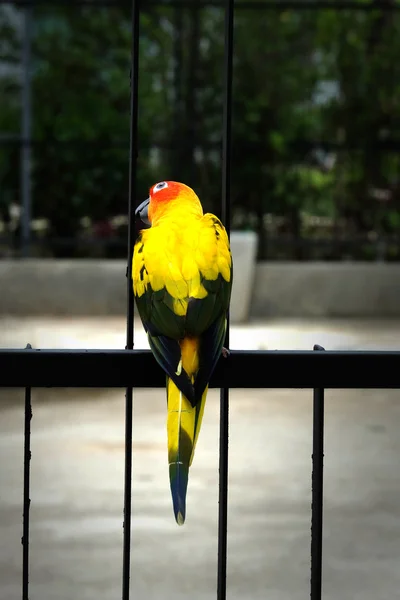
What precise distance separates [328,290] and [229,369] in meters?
10.4

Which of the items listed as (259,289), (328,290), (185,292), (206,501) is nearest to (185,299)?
(185,292)

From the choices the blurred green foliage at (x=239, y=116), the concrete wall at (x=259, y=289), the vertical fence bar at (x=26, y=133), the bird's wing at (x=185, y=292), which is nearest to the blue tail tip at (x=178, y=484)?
the bird's wing at (x=185, y=292)

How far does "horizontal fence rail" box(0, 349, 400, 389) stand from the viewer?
165 cm

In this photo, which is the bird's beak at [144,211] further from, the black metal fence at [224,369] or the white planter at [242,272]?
the white planter at [242,272]

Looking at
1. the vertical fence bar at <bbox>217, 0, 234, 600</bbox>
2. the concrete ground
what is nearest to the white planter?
the concrete ground

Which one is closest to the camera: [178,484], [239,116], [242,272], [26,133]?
[178,484]

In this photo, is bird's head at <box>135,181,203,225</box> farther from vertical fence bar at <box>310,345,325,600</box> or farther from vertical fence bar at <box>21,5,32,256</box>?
vertical fence bar at <box>21,5,32,256</box>

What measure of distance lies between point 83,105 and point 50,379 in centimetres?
1092

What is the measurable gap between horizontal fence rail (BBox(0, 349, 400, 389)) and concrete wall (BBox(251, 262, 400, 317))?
10.2 meters

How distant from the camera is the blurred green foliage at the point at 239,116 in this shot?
38.7ft

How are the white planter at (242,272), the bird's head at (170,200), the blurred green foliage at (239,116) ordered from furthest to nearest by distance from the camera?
1. the blurred green foliage at (239,116)
2. the white planter at (242,272)
3. the bird's head at (170,200)

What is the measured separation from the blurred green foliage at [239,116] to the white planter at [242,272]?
0.53 meters

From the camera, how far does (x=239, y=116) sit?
1194 cm

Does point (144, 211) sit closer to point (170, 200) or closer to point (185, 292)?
point (170, 200)
